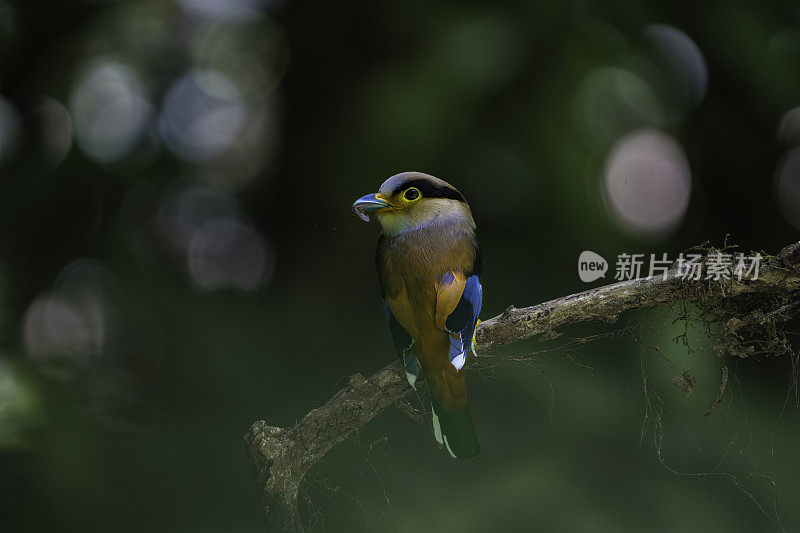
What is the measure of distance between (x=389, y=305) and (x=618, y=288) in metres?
0.56

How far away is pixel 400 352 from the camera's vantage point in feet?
5.52

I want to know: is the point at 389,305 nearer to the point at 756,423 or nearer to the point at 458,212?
the point at 458,212

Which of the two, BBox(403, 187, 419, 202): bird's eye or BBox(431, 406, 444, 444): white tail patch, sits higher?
BBox(403, 187, 419, 202): bird's eye

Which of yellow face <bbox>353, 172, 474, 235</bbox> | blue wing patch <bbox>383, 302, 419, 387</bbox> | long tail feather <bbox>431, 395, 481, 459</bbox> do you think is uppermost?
yellow face <bbox>353, 172, 474, 235</bbox>

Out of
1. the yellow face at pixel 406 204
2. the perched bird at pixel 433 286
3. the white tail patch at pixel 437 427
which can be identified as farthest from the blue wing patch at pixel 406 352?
the yellow face at pixel 406 204

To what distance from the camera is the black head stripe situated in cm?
170

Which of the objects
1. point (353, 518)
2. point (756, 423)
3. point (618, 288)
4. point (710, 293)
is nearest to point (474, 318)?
point (618, 288)

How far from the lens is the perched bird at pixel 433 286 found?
1614 millimetres

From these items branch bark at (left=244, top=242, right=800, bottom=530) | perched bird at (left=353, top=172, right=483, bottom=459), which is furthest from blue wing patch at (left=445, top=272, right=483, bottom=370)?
branch bark at (left=244, top=242, right=800, bottom=530)

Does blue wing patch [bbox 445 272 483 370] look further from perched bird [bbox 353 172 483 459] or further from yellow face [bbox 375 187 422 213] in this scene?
yellow face [bbox 375 187 422 213]

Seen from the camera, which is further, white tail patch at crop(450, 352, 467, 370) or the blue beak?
the blue beak

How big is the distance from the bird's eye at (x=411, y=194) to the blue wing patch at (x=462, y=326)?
25 cm

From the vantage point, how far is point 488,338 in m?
1.74

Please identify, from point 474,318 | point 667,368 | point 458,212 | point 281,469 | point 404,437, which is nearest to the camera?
point 474,318
